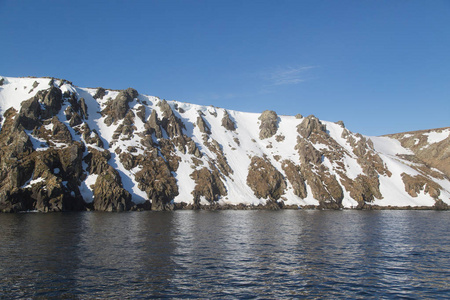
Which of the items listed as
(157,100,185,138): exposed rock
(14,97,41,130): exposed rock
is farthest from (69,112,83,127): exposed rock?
(157,100,185,138): exposed rock

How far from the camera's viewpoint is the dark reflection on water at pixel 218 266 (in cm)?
2391

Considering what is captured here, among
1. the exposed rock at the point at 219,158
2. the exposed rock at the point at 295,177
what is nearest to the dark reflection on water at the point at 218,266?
the exposed rock at the point at 295,177

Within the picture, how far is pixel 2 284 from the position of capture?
80.1ft

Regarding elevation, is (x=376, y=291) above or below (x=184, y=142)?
below

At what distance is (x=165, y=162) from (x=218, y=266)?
112357mm

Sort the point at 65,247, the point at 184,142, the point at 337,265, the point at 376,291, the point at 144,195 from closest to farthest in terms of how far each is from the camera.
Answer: the point at 376,291, the point at 337,265, the point at 65,247, the point at 144,195, the point at 184,142

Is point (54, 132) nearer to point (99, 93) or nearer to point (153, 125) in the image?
point (153, 125)

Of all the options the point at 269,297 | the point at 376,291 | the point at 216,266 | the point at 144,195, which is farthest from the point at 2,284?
the point at 144,195

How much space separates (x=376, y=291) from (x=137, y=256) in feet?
78.2

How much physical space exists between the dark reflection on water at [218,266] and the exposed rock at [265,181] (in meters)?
94.4

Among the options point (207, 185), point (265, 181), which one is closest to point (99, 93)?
point (207, 185)

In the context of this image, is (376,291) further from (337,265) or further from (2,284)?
(2,284)

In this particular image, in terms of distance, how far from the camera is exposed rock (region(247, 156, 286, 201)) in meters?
146

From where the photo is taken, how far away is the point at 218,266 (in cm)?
3119
